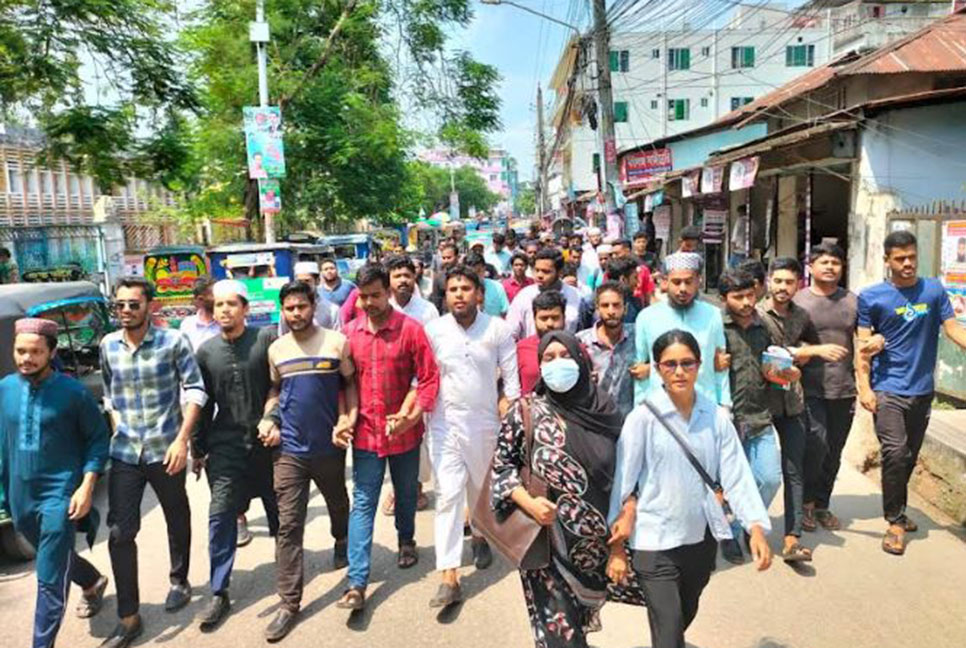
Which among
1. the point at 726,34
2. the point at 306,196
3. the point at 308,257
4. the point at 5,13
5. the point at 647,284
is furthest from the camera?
the point at 726,34

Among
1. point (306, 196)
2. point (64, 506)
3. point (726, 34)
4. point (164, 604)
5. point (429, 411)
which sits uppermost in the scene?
point (726, 34)

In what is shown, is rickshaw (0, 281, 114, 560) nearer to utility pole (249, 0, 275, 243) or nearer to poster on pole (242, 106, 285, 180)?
poster on pole (242, 106, 285, 180)

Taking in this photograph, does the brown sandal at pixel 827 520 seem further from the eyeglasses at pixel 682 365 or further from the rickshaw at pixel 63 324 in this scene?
the rickshaw at pixel 63 324

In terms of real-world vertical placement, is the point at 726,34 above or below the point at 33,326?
above

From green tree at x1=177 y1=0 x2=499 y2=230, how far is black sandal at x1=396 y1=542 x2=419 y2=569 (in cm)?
1322

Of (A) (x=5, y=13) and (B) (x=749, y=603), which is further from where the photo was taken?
(A) (x=5, y=13)

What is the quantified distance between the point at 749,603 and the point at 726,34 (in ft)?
152

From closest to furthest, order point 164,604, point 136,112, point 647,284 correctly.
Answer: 1. point 164,604
2. point 647,284
3. point 136,112

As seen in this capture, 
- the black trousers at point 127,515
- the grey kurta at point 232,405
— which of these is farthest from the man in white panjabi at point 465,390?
the black trousers at point 127,515

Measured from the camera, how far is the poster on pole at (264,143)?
46.0 ft

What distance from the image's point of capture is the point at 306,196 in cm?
2061

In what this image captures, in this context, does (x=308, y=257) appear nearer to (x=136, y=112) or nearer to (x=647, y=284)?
(x=136, y=112)

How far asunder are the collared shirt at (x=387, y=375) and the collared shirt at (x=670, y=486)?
1582 mm

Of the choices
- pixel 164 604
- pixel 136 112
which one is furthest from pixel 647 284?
pixel 136 112
